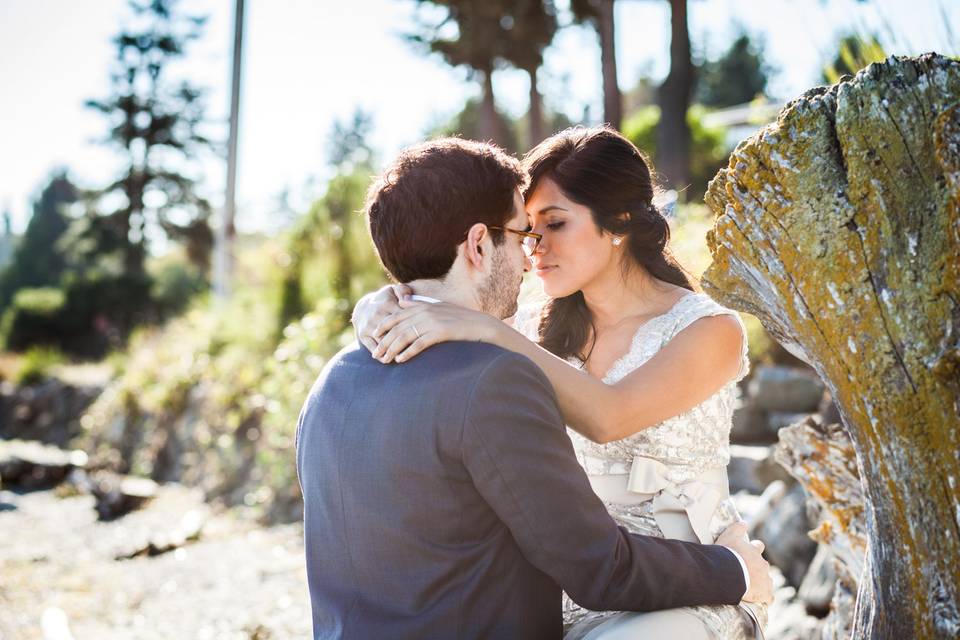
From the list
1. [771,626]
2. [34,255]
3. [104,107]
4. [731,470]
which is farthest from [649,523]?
[34,255]

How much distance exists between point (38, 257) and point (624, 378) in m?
46.7

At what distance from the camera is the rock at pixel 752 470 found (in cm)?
563

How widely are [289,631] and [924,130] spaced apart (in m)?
4.36

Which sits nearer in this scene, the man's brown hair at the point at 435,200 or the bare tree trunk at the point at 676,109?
the man's brown hair at the point at 435,200

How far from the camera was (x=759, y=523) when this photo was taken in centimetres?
525

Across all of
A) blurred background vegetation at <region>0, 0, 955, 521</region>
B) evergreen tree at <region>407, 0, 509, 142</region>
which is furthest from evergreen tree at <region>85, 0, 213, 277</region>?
evergreen tree at <region>407, 0, 509, 142</region>

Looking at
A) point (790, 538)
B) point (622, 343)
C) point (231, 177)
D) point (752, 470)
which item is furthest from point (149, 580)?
point (231, 177)

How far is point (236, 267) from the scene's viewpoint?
17.2 m

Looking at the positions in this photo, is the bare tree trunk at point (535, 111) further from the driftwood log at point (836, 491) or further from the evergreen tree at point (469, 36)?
the driftwood log at point (836, 491)

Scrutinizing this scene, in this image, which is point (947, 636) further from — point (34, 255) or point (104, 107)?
point (34, 255)

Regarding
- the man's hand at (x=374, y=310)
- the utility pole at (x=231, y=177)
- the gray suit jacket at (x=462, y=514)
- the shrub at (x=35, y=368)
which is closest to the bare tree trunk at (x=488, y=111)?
the utility pole at (x=231, y=177)

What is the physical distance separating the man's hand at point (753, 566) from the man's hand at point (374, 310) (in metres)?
1.17

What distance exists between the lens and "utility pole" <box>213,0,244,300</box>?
14852mm

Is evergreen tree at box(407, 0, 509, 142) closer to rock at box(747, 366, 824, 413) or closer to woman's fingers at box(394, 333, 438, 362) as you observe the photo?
rock at box(747, 366, 824, 413)
